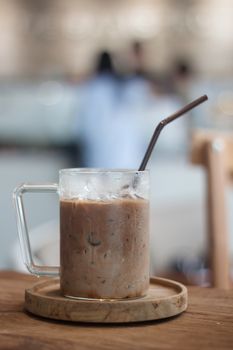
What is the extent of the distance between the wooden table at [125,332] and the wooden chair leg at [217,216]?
1.51 feet

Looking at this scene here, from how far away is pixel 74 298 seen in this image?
0.72m

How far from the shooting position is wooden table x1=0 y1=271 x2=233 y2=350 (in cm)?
60

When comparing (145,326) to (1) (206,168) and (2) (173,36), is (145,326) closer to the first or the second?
(1) (206,168)

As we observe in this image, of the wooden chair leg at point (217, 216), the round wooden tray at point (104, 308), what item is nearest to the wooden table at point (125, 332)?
the round wooden tray at point (104, 308)

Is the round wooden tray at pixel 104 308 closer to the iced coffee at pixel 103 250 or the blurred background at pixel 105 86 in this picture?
the iced coffee at pixel 103 250

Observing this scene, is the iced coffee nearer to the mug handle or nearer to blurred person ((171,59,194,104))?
the mug handle

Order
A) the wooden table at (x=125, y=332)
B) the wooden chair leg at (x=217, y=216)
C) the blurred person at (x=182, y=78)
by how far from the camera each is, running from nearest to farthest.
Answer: the wooden table at (x=125, y=332)
the wooden chair leg at (x=217, y=216)
the blurred person at (x=182, y=78)

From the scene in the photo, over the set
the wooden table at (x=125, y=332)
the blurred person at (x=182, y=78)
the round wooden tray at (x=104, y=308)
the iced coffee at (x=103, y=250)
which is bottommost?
the wooden table at (x=125, y=332)

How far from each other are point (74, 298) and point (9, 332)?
106 mm

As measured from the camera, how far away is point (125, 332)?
645 millimetres

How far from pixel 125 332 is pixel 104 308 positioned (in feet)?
0.14

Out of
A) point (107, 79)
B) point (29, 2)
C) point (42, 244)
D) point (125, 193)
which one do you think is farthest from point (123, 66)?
point (125, 193)

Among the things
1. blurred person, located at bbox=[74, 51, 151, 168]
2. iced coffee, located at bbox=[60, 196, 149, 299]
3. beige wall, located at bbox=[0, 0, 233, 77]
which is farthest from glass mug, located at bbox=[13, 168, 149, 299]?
beige wall, located at bbox=[0, 0, 233, 77]

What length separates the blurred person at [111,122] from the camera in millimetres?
3949
